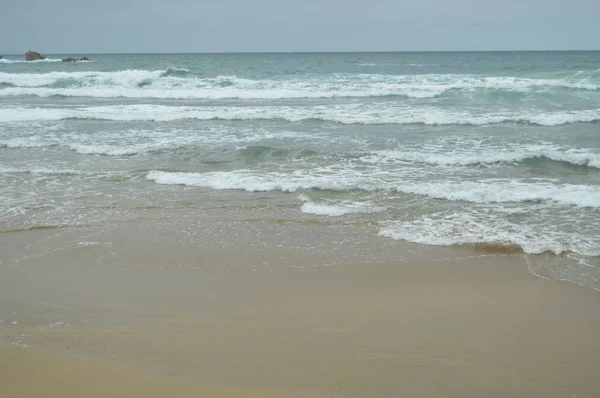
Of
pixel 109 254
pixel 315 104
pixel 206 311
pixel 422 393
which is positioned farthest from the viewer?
pixel 315 104

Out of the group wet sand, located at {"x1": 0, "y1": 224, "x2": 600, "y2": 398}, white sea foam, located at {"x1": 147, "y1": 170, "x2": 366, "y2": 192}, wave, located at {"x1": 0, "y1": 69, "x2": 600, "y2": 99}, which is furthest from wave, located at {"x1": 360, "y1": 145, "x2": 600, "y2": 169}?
wave, located at {"x1": 0, "y1": 69, "x2": 600, "y2": 99}

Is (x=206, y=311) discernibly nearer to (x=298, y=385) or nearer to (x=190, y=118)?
(x=298, y=385)

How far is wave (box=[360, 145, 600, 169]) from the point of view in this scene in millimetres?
11055

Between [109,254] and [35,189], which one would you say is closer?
[109,254]

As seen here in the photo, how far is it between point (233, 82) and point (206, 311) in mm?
32029

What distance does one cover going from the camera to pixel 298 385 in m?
3.63

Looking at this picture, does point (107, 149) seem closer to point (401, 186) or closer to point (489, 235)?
point (401, 186)

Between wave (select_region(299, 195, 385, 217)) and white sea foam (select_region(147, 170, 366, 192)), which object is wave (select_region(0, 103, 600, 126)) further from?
wave (select_region(299, 195, 385, 217))

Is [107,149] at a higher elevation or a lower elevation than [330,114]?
lower

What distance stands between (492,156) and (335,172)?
12.4 feet

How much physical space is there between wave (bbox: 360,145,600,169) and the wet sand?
539 centimetres

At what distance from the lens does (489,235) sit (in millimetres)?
6766

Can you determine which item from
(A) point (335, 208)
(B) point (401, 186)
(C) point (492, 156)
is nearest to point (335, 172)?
(B) point (401, 186)

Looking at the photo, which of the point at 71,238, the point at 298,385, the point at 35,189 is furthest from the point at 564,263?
the point at 35,189
